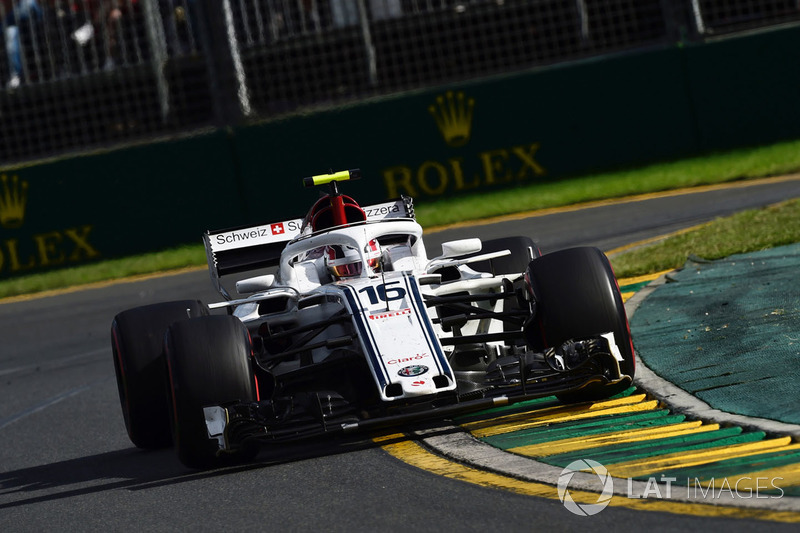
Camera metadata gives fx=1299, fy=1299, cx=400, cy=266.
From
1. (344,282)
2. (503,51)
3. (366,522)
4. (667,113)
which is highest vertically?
(503,51)

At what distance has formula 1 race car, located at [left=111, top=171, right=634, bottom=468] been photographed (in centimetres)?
591

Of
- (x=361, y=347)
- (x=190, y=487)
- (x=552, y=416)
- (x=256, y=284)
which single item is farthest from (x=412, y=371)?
(x=256, y=284)

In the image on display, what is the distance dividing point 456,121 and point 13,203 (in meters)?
5.74

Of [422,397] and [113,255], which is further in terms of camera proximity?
[113,255]

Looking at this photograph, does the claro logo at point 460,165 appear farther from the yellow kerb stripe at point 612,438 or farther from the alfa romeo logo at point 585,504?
the alfa romeo logo at point 585,504

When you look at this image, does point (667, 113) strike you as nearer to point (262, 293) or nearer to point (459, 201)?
point (459, 201)

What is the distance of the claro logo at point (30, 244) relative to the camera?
54.1 feet

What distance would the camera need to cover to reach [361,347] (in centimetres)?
610

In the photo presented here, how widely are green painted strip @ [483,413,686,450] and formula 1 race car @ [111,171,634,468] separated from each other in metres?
0.19

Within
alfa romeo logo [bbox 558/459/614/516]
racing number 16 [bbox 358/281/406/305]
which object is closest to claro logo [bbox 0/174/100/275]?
racing number 16 [bbox 358/281/406/305]

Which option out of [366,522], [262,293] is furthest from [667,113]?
[366,522]

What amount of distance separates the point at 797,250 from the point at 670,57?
7.08 meters

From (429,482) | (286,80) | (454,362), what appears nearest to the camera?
(429,482)

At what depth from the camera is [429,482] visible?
5297 millimetres
